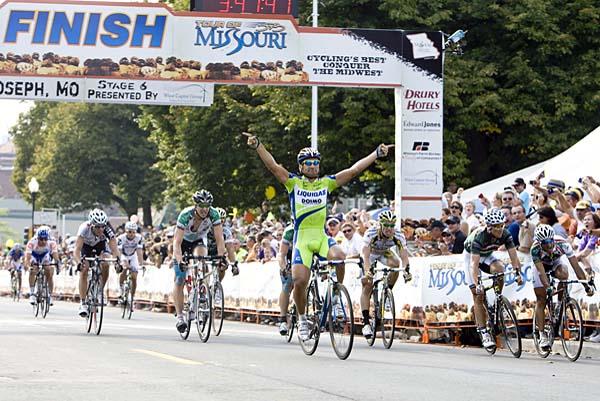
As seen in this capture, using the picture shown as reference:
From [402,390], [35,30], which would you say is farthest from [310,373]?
[35,30]

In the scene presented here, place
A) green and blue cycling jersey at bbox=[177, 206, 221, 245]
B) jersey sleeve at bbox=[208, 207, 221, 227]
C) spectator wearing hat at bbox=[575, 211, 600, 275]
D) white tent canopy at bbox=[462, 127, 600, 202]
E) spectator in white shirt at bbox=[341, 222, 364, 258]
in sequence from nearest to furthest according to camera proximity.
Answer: spectator wearing hat at bbox=[575, 211, 600, 275] → green and blue cycling jersey at bbox=[177, 206, 221, 245] → jersey sleeve at bbox=[208, 207, 221, 227] → white tent canopy at bbox=[462, 127, 600, 202] → spectator in white shirt at bbox=[341, 222, 364, 258]

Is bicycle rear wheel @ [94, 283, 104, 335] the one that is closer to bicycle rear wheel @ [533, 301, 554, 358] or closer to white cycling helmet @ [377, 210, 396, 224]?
white cycling helmet @ [377, 210, 396, 224]

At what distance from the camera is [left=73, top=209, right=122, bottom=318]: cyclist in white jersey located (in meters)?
20.7

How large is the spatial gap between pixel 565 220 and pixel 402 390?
31.1 ft

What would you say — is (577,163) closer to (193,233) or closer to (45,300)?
(193,233)

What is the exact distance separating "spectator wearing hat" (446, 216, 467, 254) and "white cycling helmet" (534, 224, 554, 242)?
4.07m

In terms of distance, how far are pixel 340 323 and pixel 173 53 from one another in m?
13.7

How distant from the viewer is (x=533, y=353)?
18406mm

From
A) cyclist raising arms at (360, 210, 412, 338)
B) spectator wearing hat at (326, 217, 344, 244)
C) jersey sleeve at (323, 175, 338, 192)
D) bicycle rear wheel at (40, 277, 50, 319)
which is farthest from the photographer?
spectator wearing hat at (326, 217, 344, 244)

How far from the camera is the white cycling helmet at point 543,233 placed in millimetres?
16828

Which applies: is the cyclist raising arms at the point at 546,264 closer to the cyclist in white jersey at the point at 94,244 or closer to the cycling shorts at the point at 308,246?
the cycling shorts at the point at 308,246

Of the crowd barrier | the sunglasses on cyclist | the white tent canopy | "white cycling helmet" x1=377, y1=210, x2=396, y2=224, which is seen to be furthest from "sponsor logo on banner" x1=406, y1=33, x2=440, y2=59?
the sunglasses on cyclist

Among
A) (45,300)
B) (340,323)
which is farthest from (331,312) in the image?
(45,300)

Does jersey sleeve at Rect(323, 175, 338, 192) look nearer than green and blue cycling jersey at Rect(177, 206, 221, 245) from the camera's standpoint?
Yes
